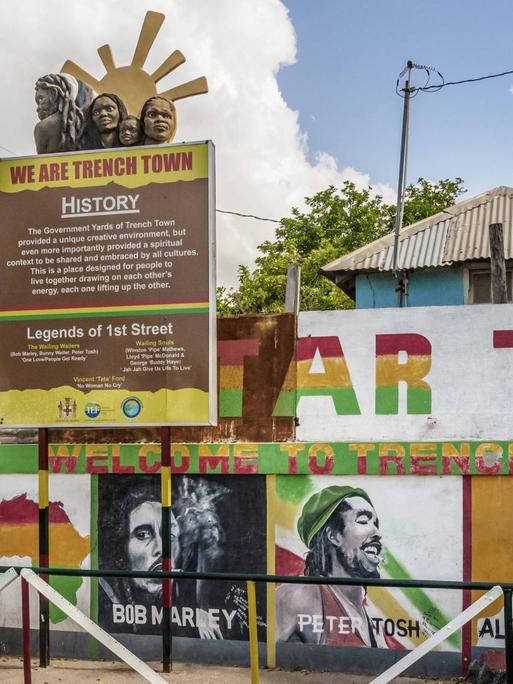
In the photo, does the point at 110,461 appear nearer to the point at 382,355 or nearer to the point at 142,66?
the point at 382,355

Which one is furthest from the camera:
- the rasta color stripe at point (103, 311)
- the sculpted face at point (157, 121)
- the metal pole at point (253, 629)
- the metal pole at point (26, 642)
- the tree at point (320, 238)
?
the tree at point (320, 238)

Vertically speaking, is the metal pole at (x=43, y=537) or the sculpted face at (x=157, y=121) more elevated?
the sculpted face at (x=157, y=121)

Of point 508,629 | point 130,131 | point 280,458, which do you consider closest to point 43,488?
point 280,458

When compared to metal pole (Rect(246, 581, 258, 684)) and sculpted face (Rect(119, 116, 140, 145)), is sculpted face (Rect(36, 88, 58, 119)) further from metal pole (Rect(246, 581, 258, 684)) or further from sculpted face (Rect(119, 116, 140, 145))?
metal pole (Rect(246, 581, 258, 684))

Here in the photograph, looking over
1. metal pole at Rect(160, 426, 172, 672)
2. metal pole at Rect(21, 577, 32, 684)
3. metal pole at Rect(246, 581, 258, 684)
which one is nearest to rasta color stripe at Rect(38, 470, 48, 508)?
metal pole at Rect(21, 577, 32, 684)

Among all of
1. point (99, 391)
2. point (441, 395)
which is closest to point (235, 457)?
point (99, 391)

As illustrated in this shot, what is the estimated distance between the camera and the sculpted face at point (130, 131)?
7.72 meters

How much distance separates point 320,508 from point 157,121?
11.7ft

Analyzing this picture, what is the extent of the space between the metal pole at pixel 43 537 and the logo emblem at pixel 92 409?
0.50 meters

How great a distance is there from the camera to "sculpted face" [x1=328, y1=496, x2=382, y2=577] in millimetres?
7145

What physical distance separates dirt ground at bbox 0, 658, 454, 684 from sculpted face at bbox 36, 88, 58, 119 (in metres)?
4.75

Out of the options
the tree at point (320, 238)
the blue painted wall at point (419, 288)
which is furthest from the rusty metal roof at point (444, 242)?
the tree at point (320, 238)

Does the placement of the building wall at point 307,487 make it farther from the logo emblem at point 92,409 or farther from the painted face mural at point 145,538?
the logo emblem at point 92,409

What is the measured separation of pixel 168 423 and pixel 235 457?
747 mm
